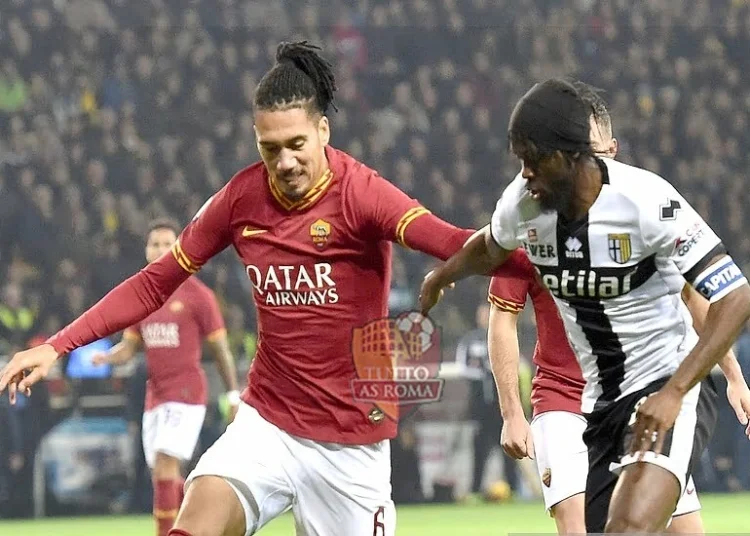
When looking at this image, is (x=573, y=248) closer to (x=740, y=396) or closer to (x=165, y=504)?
(x=740, y=396)

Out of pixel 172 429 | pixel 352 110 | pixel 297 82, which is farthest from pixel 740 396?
pixel 352 110

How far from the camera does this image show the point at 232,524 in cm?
484

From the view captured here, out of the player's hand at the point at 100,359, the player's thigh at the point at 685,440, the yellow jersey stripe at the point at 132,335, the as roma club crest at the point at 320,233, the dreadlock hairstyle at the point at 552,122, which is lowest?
the player's hand at the point at 100,359

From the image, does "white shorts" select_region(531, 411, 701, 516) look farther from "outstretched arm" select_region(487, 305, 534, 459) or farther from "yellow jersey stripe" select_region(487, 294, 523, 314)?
"yellow jersey stripe" select_region(487, 294, 523, 314)

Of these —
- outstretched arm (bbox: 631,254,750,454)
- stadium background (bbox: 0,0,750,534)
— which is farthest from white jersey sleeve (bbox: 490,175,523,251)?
stadium background (bbox: 0,0,750,534)

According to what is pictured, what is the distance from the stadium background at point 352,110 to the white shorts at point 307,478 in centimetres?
930

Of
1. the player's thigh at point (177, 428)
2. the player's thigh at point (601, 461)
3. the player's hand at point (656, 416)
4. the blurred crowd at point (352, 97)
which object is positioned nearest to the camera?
the player's hand at point (656, 416)

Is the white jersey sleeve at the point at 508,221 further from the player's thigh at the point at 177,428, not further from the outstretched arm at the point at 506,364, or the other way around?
the player's thigh at the point at 177,428

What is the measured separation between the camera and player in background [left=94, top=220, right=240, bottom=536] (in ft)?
34.7

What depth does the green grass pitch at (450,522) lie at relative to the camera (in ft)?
38.8

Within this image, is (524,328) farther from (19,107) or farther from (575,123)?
(575,123)

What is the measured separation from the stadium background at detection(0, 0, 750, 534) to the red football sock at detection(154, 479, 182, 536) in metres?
4.16

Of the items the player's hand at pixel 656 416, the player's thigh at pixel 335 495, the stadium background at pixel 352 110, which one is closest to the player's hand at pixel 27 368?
the player's thigh at pixel 335 495

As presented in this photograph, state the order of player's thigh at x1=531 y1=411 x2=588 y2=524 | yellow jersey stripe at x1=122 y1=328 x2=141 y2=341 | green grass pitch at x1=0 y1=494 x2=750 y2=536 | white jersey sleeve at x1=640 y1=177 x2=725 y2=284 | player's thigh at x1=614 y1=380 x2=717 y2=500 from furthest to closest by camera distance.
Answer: green grass pitch at x1=0 y1=494 x2=750 y2=536 < yellow jersey stripe at x1=122 y1=328 x2=141 y2=341 < player's thigh at x1=531 y1=411 x2=588 y2=524 < player's thigh at x1=614 y1=380 x2=717 y2=500 < white jersey sleeve at x1=640 y1=177 x2=725 y2=284
